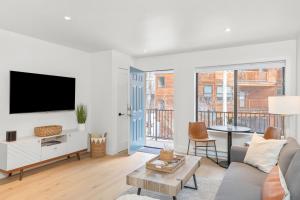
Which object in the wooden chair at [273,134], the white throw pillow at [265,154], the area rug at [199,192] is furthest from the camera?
the wooden chair at [273,134]

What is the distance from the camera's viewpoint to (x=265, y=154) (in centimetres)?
229

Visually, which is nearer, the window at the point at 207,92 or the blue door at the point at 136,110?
the blue door at the point at 136,110

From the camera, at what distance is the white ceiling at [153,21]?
2301mm

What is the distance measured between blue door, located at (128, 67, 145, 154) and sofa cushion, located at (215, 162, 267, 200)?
266 centimetres

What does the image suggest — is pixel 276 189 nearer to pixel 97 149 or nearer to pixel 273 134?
pixel 273 134

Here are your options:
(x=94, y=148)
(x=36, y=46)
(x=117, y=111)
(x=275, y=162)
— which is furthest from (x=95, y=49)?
(x=275, y=162)

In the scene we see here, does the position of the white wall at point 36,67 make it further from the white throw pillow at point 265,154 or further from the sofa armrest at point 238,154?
the white throw pillow at point 265,154

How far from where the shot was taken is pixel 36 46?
357 centimetres

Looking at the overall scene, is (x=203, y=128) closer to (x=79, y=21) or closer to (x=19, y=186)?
(x=79, y=21)

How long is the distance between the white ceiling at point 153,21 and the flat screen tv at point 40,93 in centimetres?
73

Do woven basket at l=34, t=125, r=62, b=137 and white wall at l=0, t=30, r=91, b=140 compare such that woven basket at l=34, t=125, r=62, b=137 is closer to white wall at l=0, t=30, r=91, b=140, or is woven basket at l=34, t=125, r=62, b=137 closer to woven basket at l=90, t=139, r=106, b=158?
white wall at l=0, t=30, r=91, b=140

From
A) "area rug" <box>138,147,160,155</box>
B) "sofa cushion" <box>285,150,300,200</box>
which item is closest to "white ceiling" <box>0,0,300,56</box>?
"sofa cushion" <box>285,150,300,200</box>

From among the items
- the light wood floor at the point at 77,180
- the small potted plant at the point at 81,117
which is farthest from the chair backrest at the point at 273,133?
the small potted plant at the point at 81,117

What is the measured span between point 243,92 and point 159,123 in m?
2.82
